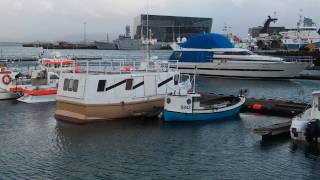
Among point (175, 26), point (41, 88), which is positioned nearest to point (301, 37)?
point (175, 26)

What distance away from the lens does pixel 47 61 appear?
50.5 metres

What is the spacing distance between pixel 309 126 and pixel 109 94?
14.2 meters

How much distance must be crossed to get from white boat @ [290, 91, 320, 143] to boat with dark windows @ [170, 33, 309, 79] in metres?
44.5

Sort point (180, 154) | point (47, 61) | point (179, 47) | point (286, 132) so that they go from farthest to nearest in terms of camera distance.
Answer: point (179, 47)
point (47, 61)
point (286, 132)
point (180, 154)

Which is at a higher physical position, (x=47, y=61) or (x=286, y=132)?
(x=47, y=61)

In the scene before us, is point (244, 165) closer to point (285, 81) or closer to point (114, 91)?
point (114, 91)

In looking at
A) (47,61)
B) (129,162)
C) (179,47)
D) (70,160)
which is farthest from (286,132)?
(179,47)

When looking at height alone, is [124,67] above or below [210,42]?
below

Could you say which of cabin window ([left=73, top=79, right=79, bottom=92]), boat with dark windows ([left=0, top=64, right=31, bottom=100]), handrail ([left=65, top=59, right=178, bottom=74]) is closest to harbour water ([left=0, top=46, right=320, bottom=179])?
→ cabin window ([left=73, top=79, right=79, bottom=92])

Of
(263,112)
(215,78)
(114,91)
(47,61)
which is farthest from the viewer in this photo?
(215,78)

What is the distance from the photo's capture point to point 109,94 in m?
33.1

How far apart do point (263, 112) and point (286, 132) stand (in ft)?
26.1

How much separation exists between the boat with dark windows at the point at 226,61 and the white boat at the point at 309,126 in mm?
44450

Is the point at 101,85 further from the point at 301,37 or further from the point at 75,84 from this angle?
the point at 301,37
